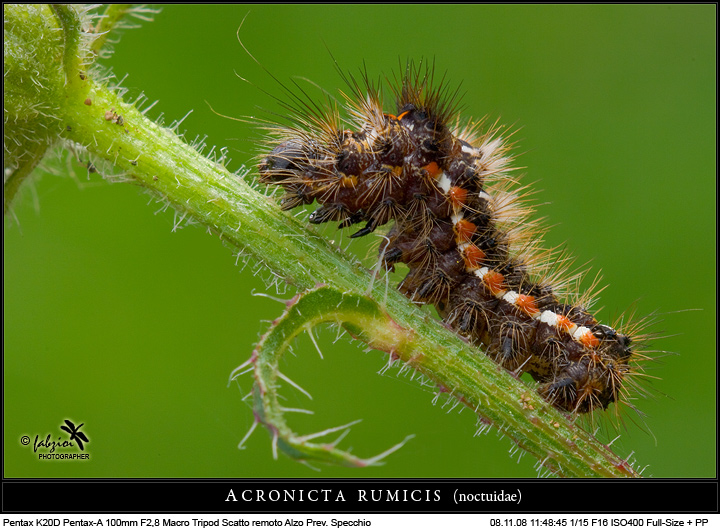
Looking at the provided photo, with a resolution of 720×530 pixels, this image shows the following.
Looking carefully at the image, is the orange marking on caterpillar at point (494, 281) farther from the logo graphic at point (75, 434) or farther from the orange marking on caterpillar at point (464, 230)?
the logo graphic at point (75, 434)

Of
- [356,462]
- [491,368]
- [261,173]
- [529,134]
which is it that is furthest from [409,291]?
[529,134]

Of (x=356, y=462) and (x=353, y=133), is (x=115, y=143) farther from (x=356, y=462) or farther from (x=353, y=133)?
(x=356, y=462)

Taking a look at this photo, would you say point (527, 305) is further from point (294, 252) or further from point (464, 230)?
point (294, 252)

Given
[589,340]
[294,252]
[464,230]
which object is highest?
[464,230]

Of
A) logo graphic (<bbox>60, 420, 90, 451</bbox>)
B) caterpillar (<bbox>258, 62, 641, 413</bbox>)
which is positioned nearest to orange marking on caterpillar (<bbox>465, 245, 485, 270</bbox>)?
caterpillar (<bbox>258, 62, 641, 413</bbox>)

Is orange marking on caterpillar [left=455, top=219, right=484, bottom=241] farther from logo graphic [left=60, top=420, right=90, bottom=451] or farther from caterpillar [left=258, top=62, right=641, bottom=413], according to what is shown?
logo graphic [left=60, top=420, right=90, bottom=451]

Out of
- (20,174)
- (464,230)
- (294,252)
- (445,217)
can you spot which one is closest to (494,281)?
(464,230)

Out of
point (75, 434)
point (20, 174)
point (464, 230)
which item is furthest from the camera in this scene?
point (75, 434)

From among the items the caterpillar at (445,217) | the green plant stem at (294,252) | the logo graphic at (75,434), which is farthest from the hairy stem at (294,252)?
the logo graphic at (75,434)

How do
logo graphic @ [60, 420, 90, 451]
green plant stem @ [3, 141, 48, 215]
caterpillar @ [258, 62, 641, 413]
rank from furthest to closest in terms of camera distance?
logo graphic @ [60, 420, 90, 451], caterpillar @ [258, 62, 641, 413], green plant stem @ [3, 141, 48, 215]
